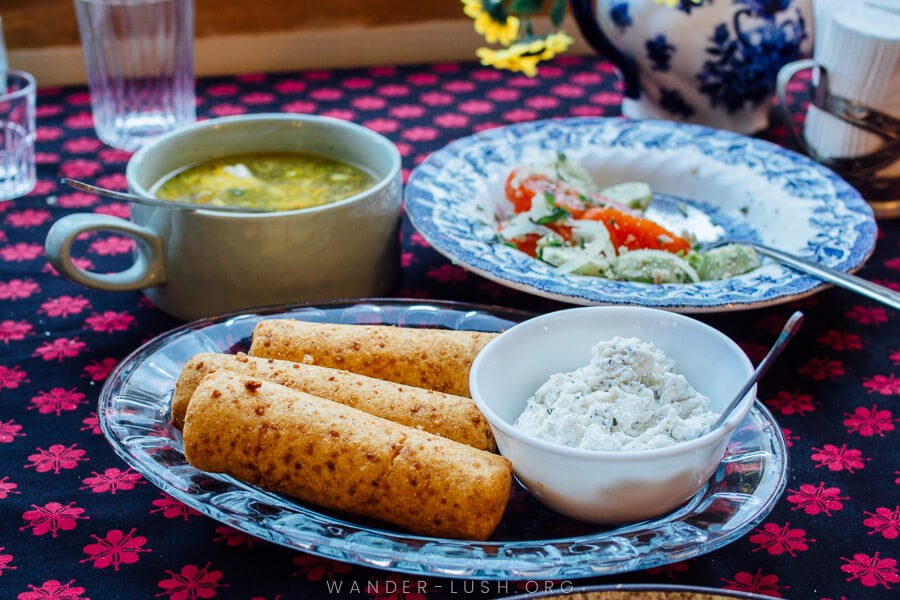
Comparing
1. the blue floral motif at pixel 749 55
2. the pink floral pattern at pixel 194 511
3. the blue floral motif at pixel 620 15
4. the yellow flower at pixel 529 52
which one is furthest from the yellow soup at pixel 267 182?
the blue floral motif at pixel 749 55

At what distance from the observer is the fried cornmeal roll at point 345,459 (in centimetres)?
95

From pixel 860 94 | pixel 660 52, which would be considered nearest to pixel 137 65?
pixel 660 52

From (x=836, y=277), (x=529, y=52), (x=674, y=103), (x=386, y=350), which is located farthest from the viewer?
(x=674, y=103)

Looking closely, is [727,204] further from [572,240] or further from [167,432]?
[167,432]

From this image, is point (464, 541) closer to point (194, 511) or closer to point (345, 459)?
point (345, 459)

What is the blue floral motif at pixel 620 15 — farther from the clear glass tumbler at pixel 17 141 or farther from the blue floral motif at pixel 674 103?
the clear glass tumbler at pixel 17 141

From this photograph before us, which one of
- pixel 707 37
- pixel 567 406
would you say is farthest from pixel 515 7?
pixel 567 406

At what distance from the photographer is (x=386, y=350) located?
1189 mm

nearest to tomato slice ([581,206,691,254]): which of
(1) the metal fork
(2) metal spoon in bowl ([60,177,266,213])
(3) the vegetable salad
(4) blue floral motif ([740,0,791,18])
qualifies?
(3) the vegetable salad

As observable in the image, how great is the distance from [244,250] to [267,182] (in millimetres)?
277

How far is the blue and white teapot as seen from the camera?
6.32 feet

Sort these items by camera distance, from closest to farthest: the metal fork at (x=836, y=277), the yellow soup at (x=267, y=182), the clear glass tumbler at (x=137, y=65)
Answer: the metal fork at (x=836, y=277), the yellow soup at (x=267, y=182), the clear glass tumbler at (x=137, y=65)

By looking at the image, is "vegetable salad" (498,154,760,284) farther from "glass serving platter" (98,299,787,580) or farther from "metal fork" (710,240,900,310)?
"glass serving platter" (98,299,787,580)

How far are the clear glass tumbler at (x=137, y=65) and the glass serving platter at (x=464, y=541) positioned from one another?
1091 mm
